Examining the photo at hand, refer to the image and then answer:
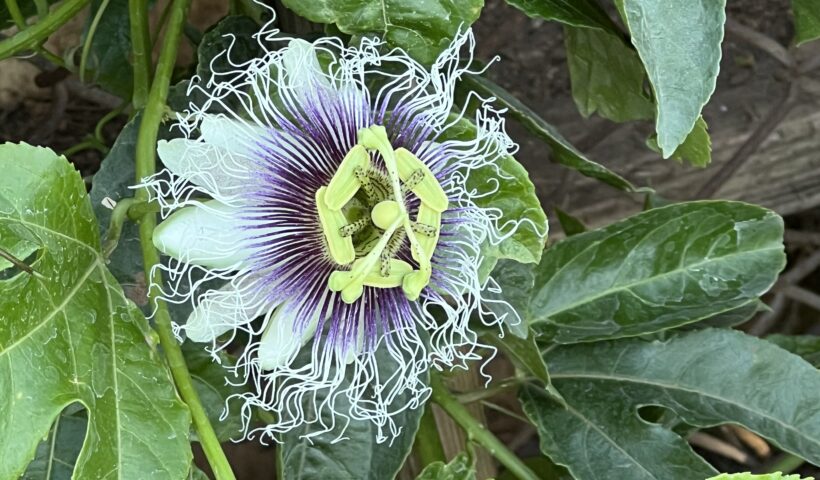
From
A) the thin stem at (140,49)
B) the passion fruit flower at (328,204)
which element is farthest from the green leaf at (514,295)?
the thin stem at (140,49)

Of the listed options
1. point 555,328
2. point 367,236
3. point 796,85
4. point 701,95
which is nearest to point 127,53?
point 367,236

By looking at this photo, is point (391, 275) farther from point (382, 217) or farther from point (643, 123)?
point (643, 123)

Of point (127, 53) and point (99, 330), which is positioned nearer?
point (99, 330)

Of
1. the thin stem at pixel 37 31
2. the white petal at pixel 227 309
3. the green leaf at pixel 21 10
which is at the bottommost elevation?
the white petal at pixel 227 309

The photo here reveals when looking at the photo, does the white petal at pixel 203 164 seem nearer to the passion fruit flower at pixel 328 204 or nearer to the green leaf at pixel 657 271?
the passion fruit flower at pixel 328 204

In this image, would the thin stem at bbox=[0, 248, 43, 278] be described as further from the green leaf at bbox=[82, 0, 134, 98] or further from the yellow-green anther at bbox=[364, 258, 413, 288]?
the green leaf at bbox=[82, 0, 134, 98]

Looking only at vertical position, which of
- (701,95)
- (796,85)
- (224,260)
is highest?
(701,95)

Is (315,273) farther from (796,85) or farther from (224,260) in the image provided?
(796,85)
